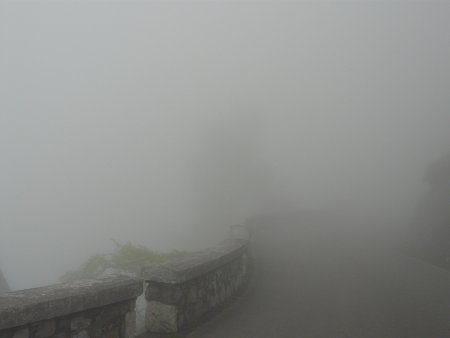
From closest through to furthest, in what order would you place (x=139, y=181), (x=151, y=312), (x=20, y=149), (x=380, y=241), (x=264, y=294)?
Answer: (x=151, y=312) < (x=264, y=294) < (x=380, y=241) < (x=139, y=181) < (x=20, y=149)

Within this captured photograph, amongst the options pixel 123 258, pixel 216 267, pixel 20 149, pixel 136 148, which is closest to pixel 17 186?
pixel 20 149

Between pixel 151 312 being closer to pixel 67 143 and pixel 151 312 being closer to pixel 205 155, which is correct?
pixel 205 155

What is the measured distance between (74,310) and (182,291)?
1869 mm

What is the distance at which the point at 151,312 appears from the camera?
5.00 meters

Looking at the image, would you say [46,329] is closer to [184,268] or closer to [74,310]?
[74,310]

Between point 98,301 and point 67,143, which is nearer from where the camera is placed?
point 98,301

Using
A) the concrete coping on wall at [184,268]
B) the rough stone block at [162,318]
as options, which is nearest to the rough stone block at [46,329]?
the concrete coping on wall at [184,268]

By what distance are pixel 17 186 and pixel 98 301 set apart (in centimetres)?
13518

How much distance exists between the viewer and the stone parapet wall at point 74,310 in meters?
2.97

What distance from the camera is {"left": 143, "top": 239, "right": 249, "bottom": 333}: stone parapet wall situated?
491 cm

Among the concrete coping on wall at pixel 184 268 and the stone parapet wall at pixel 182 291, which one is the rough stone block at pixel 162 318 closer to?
the stone parapet wall at pixel 182 291

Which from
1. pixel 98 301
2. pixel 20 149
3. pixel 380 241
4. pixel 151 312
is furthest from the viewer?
pixel 20 149

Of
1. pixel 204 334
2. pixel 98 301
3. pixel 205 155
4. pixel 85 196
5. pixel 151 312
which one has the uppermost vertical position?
Result: pixel 205 155

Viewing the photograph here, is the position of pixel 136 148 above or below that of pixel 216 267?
above
